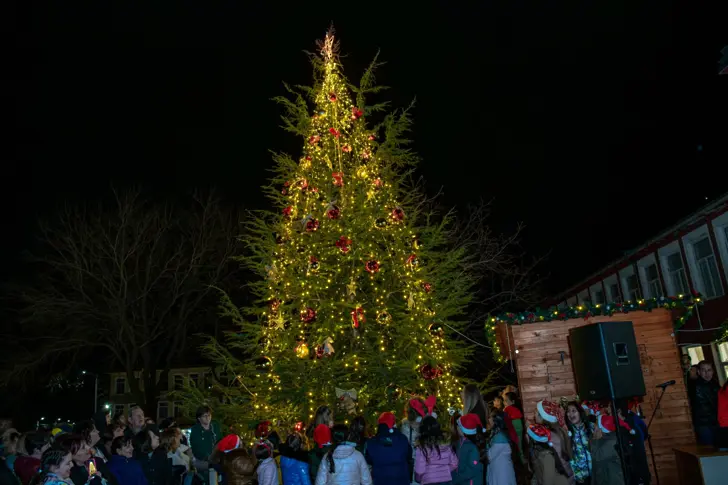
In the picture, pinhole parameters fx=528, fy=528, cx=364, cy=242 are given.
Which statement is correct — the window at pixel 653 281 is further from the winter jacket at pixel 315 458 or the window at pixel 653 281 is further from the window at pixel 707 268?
the winter jacket at pixel 315 458

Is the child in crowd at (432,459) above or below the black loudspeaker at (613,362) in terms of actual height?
below

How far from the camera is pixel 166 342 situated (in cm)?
2838

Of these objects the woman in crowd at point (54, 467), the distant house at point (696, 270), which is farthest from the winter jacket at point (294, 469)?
the distant house at point (696, 270)

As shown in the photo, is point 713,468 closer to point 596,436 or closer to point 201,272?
point 596,436

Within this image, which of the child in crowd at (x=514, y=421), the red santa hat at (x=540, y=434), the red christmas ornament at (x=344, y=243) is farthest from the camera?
the red christmas ornament at (x=344, y=243)

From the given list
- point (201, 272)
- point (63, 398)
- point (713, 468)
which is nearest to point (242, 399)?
point (713, 468)

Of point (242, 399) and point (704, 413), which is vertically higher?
point (242, 399)

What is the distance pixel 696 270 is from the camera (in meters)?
14.5

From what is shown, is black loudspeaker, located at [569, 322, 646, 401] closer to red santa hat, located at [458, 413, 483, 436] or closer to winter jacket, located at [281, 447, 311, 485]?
red santa hat, located at [458, 413, 483, 436]

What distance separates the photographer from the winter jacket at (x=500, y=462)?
6.54 m

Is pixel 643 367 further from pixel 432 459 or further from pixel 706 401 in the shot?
pixel 432 459

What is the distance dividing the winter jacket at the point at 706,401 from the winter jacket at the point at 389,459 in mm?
6091

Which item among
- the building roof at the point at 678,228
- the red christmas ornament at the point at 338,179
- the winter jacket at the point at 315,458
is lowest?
the winter jacket at the point at 315,458

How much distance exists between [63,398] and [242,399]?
3643cm
